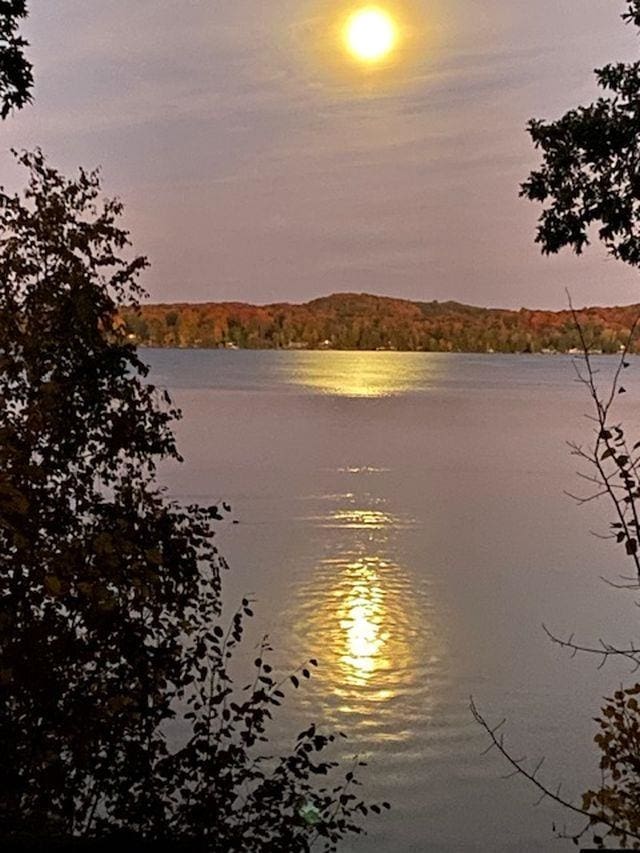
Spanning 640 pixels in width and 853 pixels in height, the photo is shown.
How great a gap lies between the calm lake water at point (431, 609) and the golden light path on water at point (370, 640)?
0.04 metres

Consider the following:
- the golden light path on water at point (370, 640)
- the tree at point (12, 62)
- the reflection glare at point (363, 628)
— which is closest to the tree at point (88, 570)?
the tree at point (12, 62)

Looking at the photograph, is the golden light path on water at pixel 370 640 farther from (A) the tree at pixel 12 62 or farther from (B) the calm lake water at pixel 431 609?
(A) the tree at pixel 12 62

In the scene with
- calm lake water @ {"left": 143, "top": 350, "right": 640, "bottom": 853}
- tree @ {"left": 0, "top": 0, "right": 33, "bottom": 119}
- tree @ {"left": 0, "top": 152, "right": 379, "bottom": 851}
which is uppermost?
tree @ {"left": 0, "top": 0, "right": 33, "bottom": 119}

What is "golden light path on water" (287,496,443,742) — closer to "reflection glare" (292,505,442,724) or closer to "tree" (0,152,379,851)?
"reflection glare" (292,505,442,724)

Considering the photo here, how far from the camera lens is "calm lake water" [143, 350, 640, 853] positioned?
34.7ft

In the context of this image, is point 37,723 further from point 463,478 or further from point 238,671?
point 463,478

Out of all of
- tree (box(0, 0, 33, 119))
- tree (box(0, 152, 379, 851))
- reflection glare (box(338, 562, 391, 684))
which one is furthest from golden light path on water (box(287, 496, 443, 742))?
tree (box(0, 0, 33, 119))

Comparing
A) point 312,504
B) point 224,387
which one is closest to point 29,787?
point 312,504

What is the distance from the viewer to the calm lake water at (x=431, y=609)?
1056cm

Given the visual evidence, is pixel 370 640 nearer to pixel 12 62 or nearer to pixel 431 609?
pixel 431 609

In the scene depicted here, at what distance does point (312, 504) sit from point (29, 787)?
21.4m

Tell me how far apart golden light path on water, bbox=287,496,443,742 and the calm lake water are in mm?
37

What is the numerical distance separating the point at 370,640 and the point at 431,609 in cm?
244

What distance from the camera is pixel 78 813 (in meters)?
7.17
